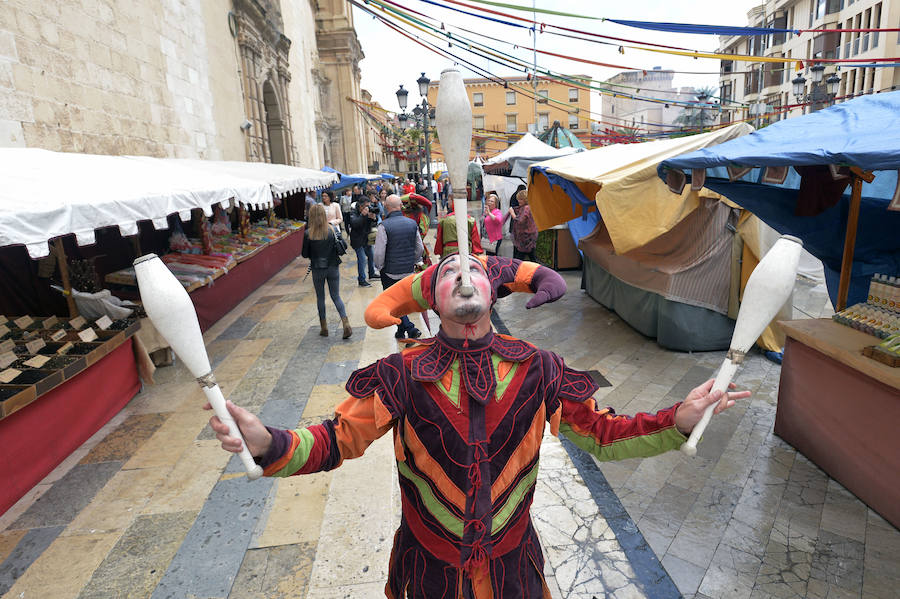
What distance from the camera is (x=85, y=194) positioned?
4.11m

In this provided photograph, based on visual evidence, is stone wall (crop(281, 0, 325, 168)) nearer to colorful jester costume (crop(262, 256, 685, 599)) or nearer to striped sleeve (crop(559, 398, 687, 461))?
colorful jester costume (crop(262, 256, 685, 599))

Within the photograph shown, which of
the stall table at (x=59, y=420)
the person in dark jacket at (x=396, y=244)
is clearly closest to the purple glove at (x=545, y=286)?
the stall table at (x=59, y=420)

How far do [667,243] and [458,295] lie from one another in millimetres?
5301

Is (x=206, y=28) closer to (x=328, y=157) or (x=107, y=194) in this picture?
(x=107, y=194)

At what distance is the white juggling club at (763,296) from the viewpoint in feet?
4.23

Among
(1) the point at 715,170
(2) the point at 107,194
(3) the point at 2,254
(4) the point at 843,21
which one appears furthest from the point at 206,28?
(4) the point at 843,21

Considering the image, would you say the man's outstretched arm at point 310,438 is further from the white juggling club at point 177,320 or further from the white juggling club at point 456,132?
the white juggling club at point 456,132

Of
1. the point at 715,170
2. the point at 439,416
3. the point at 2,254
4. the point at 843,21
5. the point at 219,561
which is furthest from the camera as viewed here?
the point at 843,21

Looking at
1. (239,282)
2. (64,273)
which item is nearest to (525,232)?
(239,282)

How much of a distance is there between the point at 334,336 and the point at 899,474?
6040 mm

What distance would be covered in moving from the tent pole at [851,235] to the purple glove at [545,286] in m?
3.47

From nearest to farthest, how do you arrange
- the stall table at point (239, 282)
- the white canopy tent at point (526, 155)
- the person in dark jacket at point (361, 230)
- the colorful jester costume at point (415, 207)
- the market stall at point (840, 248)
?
the market stall at point (840, 248)
the colorful jester costume at point (415, 207)
the stall table at point (239, 282)
the person in dark jacket at point (361, 230)
the white canopy tent at point (526, 155)

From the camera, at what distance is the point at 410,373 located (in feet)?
5.27

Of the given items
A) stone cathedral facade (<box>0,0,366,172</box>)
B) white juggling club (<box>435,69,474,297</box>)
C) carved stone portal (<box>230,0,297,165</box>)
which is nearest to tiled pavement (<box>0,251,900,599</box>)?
white juggling club (<box>435,69,474,297</box>)
